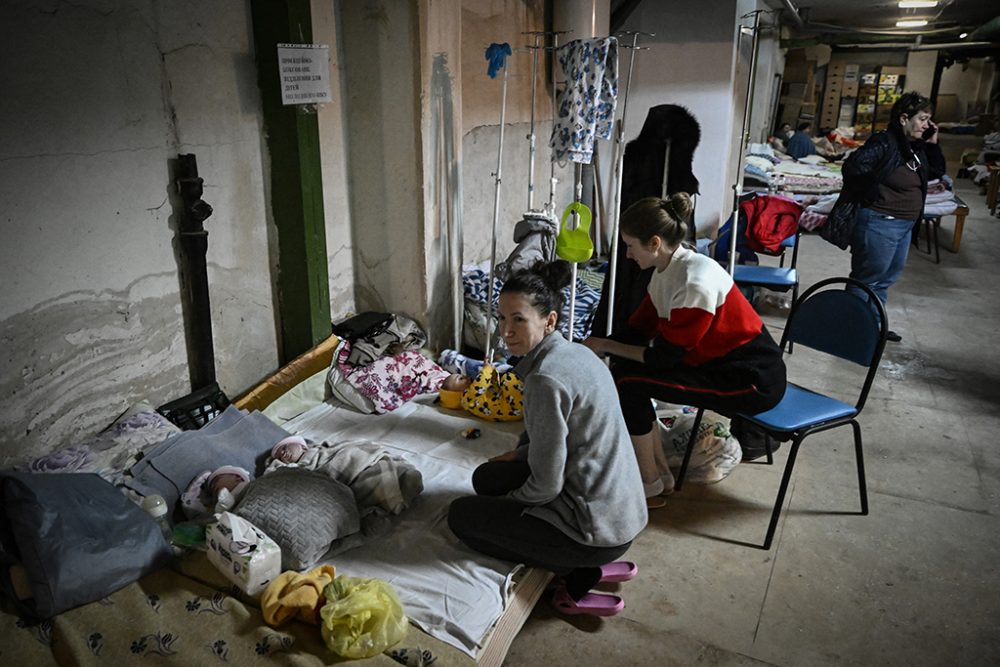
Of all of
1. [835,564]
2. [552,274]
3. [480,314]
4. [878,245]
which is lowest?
[835,564]

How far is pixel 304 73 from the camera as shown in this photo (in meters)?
3.35

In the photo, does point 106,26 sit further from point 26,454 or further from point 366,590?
point 366,590

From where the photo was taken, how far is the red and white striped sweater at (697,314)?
2637 millimetres

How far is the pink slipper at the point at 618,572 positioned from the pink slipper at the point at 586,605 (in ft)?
0.39

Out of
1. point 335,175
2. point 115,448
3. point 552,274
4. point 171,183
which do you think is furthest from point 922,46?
point 115,448

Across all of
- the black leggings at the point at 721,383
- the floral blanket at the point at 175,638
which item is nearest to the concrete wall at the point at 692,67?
Result: the black leggings at the point at 721,383

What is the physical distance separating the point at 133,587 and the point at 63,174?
1420mm

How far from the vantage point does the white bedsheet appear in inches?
88.4

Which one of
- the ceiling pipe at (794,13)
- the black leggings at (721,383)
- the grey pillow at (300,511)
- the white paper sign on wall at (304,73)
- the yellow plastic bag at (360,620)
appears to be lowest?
the yellow plastic bag at (360,620)

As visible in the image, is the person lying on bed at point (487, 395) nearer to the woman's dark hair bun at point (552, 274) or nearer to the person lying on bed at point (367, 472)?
the person lying on bed at point (367, 472)

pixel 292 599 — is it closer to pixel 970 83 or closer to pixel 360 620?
pixel 360 620

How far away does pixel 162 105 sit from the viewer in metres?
2.91

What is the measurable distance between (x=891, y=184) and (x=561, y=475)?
3392 millimetres

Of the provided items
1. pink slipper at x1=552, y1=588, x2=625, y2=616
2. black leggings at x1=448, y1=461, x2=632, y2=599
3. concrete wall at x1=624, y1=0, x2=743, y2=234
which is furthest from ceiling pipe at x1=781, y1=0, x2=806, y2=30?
pink slipper at x1=552, y1=588, x2=625, y2=616
